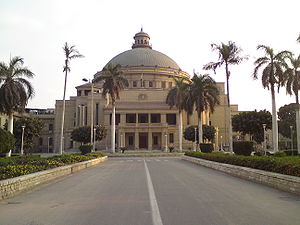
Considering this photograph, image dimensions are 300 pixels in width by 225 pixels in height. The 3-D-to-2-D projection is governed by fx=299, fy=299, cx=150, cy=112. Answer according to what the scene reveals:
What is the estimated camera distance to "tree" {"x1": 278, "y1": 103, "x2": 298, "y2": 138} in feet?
222

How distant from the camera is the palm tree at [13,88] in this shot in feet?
86.6

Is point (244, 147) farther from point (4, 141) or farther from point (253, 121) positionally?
point (253, 121)

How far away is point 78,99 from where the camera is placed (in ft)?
266

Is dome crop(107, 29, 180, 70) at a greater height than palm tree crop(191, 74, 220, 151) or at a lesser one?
greater

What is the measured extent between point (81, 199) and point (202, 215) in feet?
13.0

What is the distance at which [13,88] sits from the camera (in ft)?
87.0

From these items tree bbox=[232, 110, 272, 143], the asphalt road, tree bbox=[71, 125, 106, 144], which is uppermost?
tree bbox=[232, 110, 272, 143]

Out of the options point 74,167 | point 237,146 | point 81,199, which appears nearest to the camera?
point 81,199

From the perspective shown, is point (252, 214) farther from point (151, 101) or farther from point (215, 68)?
point (151, 101)

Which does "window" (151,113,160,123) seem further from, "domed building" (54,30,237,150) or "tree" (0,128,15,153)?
"tree" (0,128,15,153)

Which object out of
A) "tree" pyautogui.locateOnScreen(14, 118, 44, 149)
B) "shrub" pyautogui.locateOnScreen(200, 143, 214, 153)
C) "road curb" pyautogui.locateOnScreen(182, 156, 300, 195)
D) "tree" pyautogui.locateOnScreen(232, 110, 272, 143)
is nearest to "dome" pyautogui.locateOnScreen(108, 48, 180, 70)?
"tree" pyautogui.locateOnScreen(232, 110, 272, 143)

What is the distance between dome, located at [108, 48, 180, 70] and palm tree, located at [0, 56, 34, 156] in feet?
185

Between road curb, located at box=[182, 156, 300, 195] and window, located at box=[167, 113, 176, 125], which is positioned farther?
window, located at box=[167, 113, 176, 125]

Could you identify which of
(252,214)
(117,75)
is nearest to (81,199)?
(252,214)
